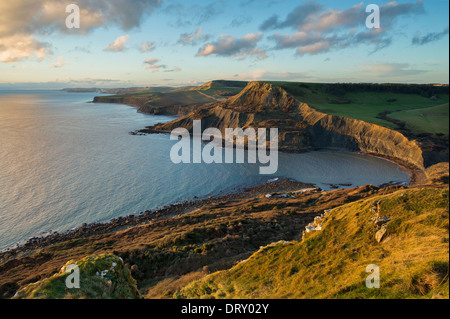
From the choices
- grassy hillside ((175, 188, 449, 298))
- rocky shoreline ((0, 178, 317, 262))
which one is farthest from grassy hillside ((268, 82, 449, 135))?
grassy hillside ((175, 188, 449, 298))

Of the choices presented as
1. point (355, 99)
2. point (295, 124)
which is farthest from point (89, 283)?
point (355, 99)

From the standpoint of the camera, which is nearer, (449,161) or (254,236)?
(449,161)

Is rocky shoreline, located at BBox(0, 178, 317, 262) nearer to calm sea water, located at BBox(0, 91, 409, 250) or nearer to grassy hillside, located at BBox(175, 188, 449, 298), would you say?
calm sea water, located at BBox(0, 91, 409, 250)

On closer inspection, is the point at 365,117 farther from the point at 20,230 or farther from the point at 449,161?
the point at 20,230

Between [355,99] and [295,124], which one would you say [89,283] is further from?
[355,99]

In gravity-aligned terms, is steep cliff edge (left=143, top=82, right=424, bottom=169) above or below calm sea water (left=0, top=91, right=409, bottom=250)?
above
